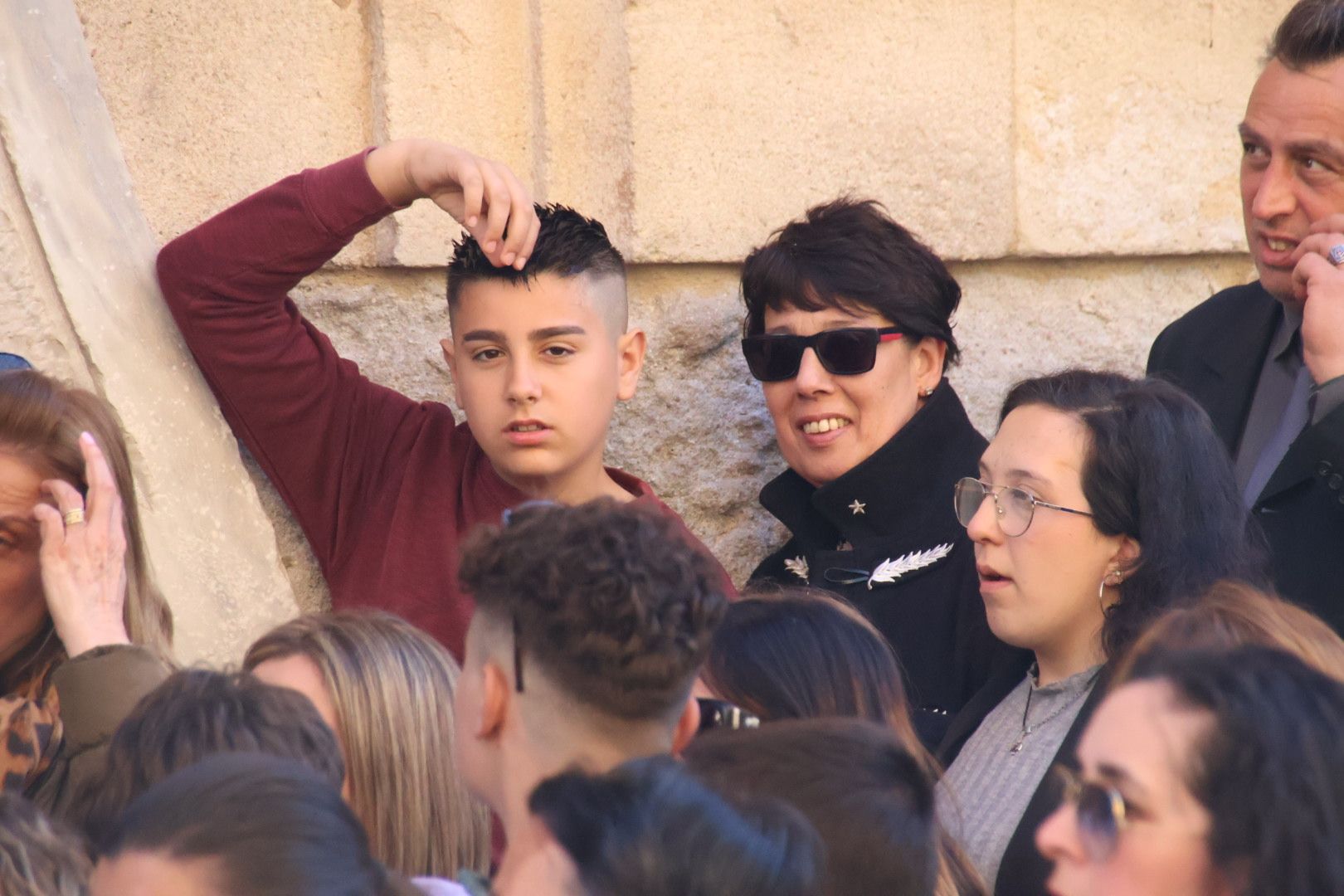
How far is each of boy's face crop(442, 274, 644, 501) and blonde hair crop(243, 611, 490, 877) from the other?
2.28ft

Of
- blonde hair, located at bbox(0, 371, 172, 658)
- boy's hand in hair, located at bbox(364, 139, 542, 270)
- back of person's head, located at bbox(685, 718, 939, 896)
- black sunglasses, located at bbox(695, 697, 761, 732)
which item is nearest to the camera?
back of person's head, located at bbox(685, 718, 939, 896)

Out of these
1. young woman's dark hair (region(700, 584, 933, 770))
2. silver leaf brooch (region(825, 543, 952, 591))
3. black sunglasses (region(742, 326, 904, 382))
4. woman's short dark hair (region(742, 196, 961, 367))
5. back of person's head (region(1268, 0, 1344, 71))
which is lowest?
silver leaf brooch (region(825, 543, 952, 591))

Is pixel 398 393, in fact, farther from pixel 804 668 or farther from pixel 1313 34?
pixel 1313 34

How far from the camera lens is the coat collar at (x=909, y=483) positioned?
9.95 feet

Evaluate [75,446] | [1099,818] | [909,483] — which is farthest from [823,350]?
[1099,818]

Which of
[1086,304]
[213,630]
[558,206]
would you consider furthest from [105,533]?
[1086,304]

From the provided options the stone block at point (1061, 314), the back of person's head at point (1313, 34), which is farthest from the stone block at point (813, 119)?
the back of person's head at point (1313, 34)

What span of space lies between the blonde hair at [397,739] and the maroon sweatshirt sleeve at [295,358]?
0.73 meters

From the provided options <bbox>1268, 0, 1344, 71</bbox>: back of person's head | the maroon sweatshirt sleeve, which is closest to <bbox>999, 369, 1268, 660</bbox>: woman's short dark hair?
<bbox>1268, 0, 1344, 71</bbox>: back of person's head

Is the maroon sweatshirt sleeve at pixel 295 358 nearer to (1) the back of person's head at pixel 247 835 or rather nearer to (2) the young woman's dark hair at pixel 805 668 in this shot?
(2) the young woman's dark hair at pixel 805 668

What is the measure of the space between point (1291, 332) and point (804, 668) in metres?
1.39

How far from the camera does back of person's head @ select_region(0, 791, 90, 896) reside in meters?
1.49

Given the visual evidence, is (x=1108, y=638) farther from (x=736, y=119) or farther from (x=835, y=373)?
(x=736, y=119)

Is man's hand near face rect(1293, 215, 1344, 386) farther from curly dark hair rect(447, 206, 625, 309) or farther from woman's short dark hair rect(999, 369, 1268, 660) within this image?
curly dark hair rect(447, 206, 625, 309)
